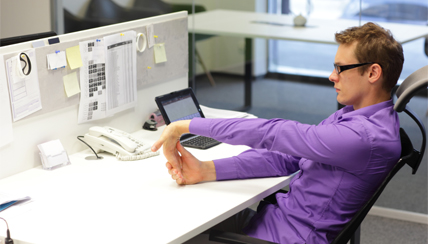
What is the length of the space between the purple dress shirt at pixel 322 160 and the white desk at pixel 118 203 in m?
0.11

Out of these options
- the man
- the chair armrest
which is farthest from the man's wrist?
the chair armrest

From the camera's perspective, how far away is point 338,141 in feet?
4.64

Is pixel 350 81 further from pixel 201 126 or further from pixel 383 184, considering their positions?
pixel 201 126

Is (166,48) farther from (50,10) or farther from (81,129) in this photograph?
(50,10)

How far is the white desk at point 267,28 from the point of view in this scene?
281cm

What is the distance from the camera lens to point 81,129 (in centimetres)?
203

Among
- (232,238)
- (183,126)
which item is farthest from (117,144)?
(232,238)

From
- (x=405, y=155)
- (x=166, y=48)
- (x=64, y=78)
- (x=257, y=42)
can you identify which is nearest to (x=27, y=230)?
(x=64, y=78)

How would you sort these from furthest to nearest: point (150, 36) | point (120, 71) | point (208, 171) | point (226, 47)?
point (226, 47)
point (150, 36)
point (120, 71)
point (208, 171)

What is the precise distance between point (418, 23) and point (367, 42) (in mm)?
1475

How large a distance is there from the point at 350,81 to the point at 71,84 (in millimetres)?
1023

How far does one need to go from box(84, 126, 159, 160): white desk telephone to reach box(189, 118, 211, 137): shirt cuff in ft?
1.44

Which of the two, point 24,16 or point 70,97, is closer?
point 70,97

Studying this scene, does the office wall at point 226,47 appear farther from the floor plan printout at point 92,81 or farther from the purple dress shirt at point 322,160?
the purple dress shirt at point 322,160
